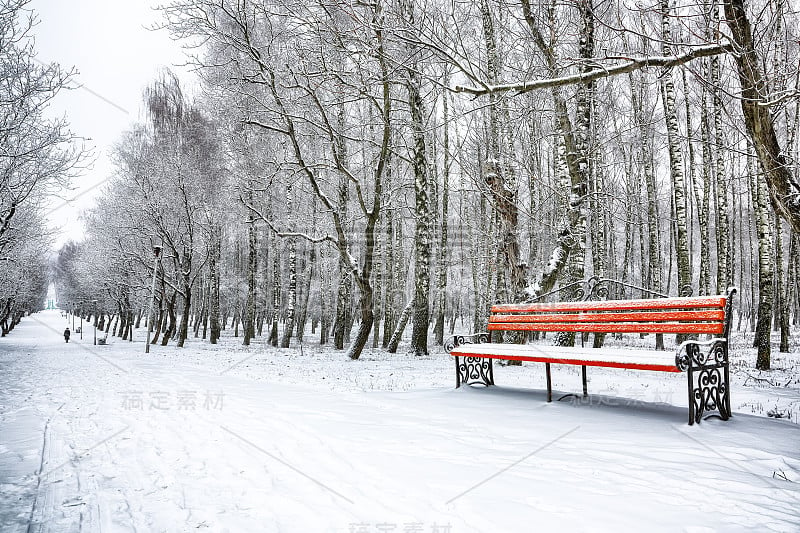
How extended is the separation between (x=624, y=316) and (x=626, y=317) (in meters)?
0.03

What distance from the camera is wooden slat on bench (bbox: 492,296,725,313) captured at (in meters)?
4.18

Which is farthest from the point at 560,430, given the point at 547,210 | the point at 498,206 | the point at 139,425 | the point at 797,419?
the point at 547,210

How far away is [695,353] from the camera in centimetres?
378

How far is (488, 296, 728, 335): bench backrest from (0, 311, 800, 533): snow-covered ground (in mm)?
838

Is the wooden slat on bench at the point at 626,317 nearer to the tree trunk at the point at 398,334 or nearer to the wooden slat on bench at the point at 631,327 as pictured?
the wooden slat on bench at the point at 631,327

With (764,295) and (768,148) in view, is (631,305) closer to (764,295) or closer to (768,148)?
(768,148)

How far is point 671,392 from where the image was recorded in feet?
19.5

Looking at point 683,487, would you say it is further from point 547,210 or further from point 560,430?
point 547,210

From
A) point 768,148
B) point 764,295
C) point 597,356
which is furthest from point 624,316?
point 764,295

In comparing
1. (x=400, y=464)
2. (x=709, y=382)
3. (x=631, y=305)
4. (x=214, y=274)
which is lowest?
(x=400, y=464)

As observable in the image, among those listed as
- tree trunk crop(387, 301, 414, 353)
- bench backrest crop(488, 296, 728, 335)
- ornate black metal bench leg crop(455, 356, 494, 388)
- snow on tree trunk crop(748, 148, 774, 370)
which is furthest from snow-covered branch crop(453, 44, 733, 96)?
tree trunk crop(387, 301, 414, 353)

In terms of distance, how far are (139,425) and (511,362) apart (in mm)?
7574

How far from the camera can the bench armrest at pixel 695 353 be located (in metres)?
3.58

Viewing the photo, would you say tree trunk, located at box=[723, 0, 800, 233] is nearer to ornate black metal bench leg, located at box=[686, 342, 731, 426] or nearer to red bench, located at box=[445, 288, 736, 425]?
red bench, located at box=[445, 288, 736, 425]
